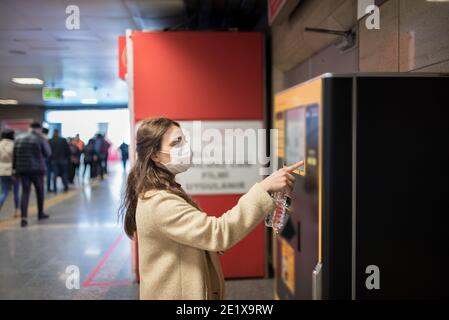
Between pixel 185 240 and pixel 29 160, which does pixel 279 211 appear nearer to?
pixel 185 240

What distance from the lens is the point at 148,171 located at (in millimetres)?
1223

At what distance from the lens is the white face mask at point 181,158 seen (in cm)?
115

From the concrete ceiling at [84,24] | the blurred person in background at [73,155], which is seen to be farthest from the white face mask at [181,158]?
the blurred person in background at [73,155]

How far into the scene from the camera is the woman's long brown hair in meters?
1.17

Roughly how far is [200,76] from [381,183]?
189 cm

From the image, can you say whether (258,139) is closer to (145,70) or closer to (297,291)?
(297,291)

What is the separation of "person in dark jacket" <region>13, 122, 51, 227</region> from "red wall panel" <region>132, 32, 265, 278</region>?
1.84 m

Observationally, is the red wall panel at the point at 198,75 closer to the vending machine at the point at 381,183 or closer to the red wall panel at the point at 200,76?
the red wall panel at the point at 200,76

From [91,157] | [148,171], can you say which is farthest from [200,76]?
[91,157]

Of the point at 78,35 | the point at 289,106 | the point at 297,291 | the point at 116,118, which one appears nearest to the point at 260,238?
the point at 297,291

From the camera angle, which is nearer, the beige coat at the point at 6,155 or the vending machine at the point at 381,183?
the vending machine at the point at 381,183

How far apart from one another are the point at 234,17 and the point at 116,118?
2.81 meters

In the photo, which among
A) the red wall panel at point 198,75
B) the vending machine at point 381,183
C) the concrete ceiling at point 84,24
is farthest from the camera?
the red wall panel at point 198,75

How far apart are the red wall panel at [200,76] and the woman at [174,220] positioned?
1576 mm
